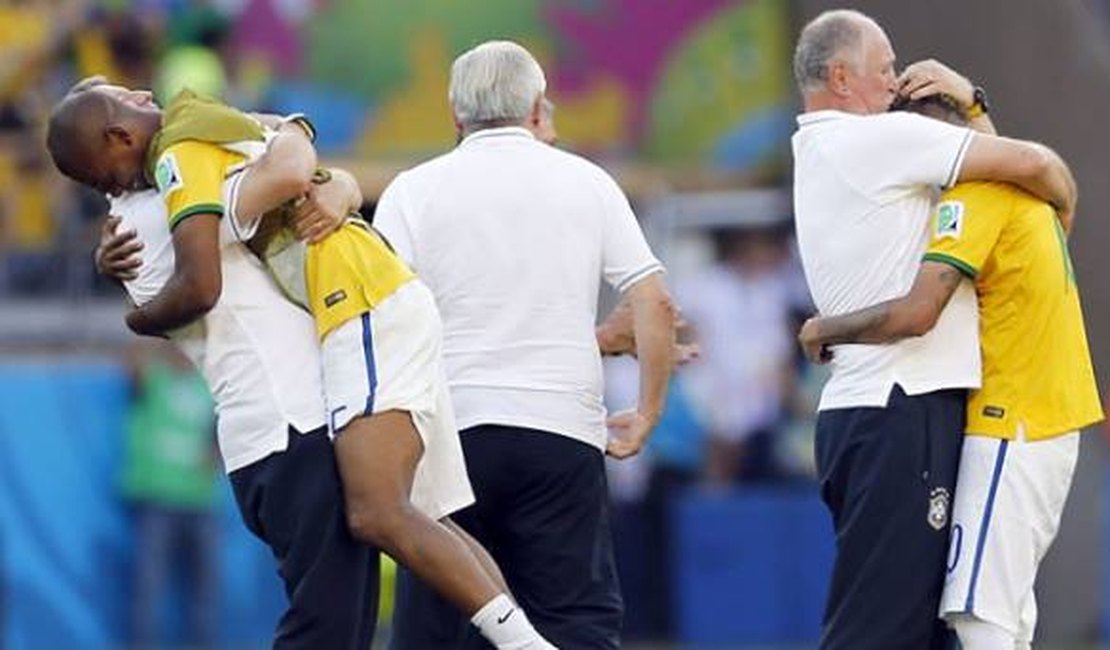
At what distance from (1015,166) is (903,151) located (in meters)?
0.31

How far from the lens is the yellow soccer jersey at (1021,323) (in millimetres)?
8953

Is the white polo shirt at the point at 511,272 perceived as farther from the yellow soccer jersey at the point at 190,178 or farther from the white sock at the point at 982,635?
the white sock at the point at 982,635

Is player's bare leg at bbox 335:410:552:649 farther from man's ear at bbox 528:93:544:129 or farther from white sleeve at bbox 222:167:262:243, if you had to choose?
man's ear at bbox 528:93:544:129

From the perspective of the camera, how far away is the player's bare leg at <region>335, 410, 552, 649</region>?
27.8 feet

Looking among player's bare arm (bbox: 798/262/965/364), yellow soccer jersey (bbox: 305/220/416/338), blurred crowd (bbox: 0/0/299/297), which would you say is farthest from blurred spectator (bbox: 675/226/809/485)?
yellow soccer jersey (bbox: 305/220/416/338)

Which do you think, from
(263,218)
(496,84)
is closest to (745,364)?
(496,84)

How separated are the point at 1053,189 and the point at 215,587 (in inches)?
364

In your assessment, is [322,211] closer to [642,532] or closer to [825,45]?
[825,45]

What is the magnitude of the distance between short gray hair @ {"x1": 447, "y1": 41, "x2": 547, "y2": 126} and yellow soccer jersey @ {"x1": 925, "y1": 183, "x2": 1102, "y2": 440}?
4.18ft

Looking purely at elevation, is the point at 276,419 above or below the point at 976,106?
below

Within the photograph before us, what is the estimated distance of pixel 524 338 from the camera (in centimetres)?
936

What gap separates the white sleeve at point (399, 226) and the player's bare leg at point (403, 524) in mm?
991

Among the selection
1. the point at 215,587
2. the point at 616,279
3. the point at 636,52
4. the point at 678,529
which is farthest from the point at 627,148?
the point at 616,279

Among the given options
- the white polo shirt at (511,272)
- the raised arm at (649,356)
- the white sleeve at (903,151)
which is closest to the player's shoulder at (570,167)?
the white polo shirt at (511,272)
